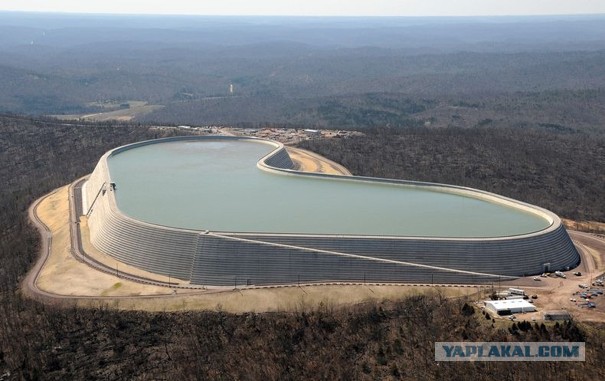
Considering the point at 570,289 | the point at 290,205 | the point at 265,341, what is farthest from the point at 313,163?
the point at 265,341

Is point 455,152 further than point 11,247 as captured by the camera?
Yes

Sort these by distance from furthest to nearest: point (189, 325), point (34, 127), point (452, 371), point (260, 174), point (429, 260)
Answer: point (34, 127)
point (260, 174)
point (429, 260)
point (189, 325)
point (452, 371)

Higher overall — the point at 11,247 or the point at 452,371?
the point at 452,371

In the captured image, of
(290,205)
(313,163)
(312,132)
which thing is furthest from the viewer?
Answer: (312,132)

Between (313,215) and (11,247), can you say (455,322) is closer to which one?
(313,215)

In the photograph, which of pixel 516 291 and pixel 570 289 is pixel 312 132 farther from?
pixel 516 291

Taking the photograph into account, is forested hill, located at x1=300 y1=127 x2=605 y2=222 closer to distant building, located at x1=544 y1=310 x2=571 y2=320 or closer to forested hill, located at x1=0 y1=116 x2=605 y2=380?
distant building, located at x1=544 y1=310 x2=571 y2=320

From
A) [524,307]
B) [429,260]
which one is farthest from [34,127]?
[524,307]

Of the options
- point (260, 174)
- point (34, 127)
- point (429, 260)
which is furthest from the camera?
point (34, 127)

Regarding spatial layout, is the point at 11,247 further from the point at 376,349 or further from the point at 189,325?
the point at 376,349
